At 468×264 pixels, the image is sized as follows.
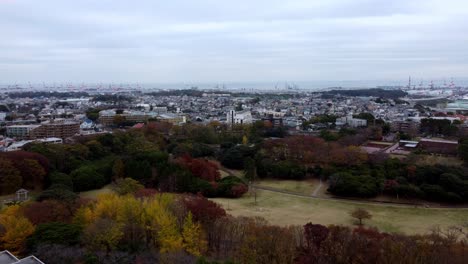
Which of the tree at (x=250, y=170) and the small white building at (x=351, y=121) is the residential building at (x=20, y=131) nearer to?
the tree at (x=250, y=170)

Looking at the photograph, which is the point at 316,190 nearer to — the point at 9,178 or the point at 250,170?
the point at 250,170

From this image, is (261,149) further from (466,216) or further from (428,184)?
(466,216)

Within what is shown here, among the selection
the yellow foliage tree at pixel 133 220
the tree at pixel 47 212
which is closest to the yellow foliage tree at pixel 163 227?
the yellow foliage tree at pixel 133 220

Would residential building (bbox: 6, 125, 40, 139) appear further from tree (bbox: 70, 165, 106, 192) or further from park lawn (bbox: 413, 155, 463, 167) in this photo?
park lawn (bbox: 413, 155, 463, 167)

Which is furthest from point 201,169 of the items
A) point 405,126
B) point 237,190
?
point 405,126

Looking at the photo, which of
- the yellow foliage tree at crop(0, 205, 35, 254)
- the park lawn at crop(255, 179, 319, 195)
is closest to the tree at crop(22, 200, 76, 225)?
the yellow foliage tree at crop(0, 205, 35, 254)
